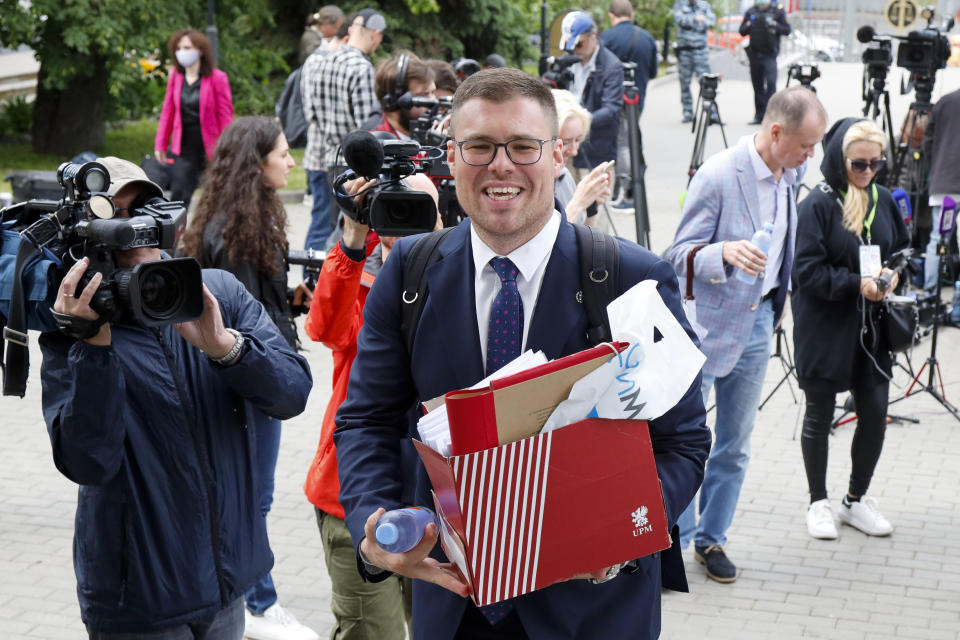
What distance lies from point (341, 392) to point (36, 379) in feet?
19.8

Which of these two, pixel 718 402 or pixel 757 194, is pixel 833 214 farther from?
pixel 718 402

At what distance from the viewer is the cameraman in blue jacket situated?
3350mm

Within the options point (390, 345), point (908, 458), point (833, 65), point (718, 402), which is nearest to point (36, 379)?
point (718, 402)

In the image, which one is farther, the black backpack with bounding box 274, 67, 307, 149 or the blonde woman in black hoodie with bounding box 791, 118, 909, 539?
the black backpack with bounding box 274, 67, 307, 149

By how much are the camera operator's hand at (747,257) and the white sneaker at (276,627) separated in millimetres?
2442

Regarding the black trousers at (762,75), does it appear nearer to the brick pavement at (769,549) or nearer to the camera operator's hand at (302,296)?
the brick pavement at (769,549)

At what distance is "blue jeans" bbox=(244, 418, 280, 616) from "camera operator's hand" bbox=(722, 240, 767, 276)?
6.87 feet

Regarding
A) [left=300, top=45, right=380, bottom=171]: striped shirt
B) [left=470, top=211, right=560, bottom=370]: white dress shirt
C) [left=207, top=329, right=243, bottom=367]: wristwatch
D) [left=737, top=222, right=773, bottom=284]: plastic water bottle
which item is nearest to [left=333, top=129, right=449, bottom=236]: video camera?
[left=207, top=329, right=243, bottom=367]: wristwatch

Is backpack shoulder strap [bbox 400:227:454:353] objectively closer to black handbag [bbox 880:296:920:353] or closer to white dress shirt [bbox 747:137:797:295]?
white dress shirt [bbox 747:137:797:295]

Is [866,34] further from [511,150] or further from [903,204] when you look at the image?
[511,150]

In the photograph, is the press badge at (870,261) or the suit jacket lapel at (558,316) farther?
the press badge at (870,261)

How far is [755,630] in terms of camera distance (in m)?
5.66

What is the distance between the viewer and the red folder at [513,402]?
8.09 feet

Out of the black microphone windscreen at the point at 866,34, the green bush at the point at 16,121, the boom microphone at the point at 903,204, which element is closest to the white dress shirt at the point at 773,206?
the boom microphone at the point at 903,204
